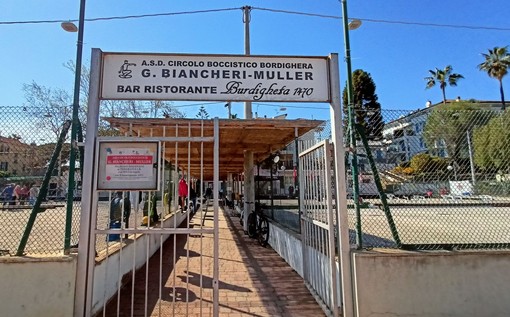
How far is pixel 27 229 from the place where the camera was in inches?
151

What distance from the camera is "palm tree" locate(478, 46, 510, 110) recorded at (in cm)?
4125

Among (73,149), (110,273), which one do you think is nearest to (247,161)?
(110,273)

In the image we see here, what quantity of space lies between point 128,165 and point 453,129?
4.40 meters

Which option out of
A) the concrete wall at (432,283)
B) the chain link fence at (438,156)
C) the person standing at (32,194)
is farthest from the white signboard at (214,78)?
the concrete wall at (432,283)

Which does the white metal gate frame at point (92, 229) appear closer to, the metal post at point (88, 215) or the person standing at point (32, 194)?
the metal post at point (88, 215)

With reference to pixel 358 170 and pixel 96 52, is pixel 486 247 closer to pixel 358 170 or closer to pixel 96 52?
pixel 358 170

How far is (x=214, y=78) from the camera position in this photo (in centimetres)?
421

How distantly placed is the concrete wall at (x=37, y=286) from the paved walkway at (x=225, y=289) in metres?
0.64

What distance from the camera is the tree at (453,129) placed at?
14.7 ft

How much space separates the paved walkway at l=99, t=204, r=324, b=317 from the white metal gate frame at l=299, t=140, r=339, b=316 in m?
0.32

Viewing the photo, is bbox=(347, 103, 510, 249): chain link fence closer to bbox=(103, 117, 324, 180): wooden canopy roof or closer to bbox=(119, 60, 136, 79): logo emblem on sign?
bbox=(103, 117, 324, 180): wooden canopy roof

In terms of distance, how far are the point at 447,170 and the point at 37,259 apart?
17.4 ft

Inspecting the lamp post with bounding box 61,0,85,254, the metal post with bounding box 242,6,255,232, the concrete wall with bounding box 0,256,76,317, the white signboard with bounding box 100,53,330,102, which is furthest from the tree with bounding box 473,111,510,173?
the metal post with bounding box 242,6,255,232

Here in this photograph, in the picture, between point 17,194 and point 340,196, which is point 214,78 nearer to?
point 340,196
